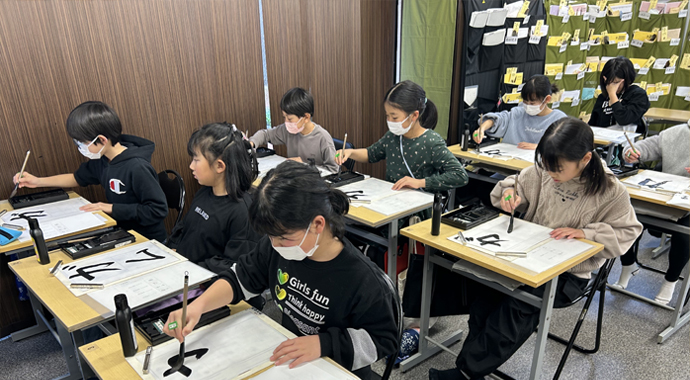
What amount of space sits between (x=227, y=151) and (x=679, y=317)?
2599 millimetres

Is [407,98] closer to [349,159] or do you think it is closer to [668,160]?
[349,159]

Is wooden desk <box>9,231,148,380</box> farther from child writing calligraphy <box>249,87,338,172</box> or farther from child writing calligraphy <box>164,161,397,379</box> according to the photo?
child writing calligraphy <box>249,87,338,172</box>

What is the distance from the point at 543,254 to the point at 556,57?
4.32 m

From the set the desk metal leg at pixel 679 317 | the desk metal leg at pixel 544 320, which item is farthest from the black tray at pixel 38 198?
the desk metal leg at pixel 679 317

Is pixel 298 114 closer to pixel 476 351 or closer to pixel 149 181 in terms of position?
pixel 149 181

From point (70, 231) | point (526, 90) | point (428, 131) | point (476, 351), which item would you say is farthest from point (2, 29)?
point (526, 90)

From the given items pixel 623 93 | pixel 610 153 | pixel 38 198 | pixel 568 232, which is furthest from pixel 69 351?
pixel 623 93

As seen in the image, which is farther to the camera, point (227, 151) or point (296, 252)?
point (227, 151)

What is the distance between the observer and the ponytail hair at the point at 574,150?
1.77 m

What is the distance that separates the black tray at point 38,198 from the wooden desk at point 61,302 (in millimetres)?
786

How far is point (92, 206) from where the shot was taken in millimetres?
2275

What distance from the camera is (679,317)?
247cm

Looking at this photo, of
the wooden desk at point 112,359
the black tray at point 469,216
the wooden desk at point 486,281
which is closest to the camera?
the wooden desk at point 112,359

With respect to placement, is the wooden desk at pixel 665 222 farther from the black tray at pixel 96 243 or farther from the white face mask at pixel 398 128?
the black tray at pixel 96 243
